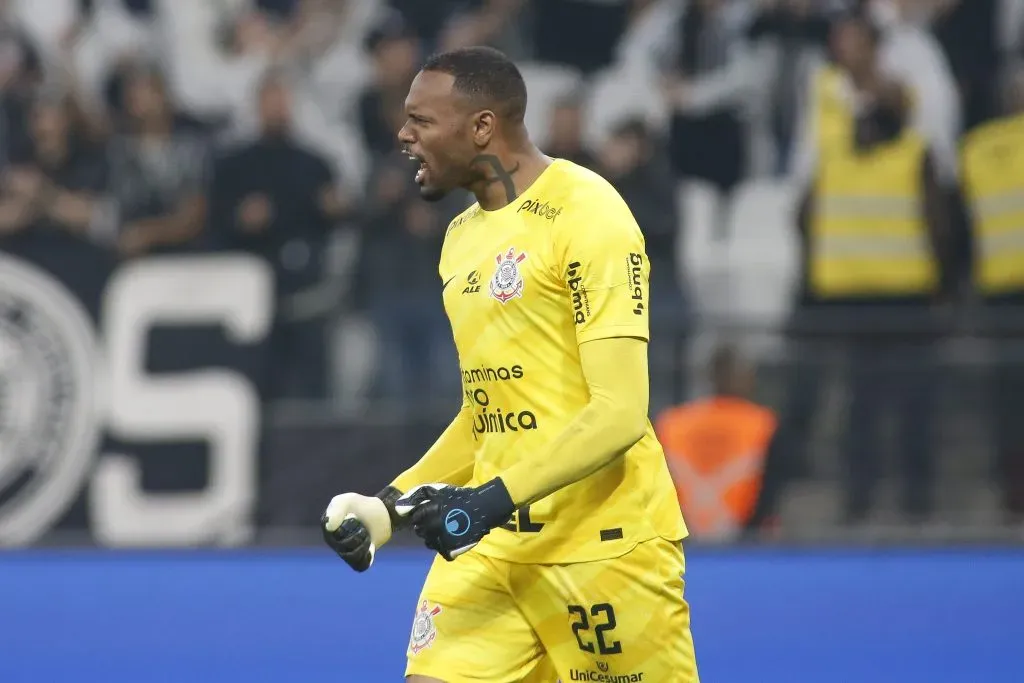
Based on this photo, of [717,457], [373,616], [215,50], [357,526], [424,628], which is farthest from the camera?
[215,50]

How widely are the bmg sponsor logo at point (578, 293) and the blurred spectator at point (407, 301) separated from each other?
591 cm

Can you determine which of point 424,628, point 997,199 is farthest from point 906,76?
point 424,628

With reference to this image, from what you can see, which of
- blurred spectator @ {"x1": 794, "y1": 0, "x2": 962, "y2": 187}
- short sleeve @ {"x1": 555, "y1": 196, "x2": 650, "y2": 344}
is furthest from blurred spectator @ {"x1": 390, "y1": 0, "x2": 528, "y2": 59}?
short sleeve @ {"x1": 555, "y1": 196, "x2": 650, "y2": 344}

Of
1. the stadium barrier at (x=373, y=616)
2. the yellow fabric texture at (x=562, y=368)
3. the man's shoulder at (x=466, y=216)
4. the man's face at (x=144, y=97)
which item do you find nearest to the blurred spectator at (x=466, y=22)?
the man's face at (x=144, y=97)

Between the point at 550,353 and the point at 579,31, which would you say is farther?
the point at 579,31

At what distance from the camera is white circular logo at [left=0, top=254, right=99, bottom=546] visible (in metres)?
9.69

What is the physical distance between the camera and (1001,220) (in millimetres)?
10000

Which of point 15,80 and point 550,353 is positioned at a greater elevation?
point 15,80

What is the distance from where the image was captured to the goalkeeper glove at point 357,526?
3.56 m

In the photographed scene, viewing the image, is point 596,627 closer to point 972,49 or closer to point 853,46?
point 853,46

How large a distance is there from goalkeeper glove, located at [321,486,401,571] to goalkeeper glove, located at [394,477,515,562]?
10 cm

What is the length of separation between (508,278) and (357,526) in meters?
0.69

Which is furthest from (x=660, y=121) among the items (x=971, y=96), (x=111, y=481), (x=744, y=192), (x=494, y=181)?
(x=494, y=181)

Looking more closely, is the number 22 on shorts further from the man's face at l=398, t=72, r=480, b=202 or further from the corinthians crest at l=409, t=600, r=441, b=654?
the man's face at l=398, t=72, r=480, b=202
